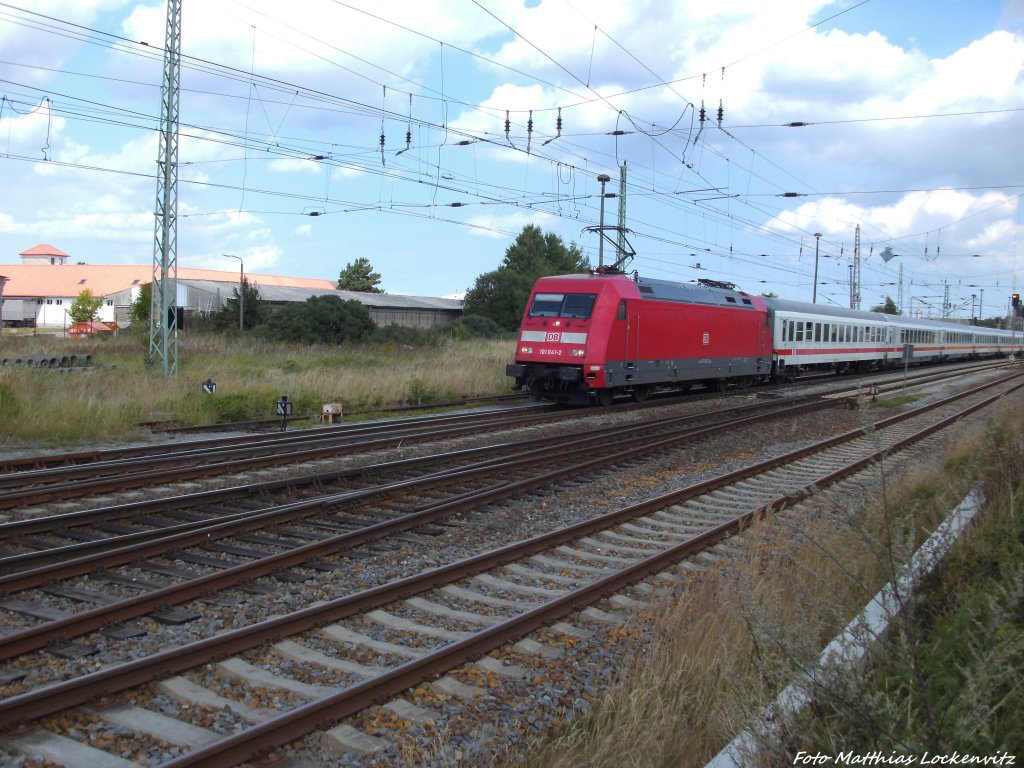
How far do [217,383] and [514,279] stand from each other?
5005cm

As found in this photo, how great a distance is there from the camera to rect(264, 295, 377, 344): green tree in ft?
133

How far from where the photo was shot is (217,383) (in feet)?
63.6

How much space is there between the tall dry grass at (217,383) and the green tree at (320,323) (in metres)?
9.05

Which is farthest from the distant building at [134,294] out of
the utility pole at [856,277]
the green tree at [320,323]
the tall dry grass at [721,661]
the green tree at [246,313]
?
the tall dry grass at [721,661]

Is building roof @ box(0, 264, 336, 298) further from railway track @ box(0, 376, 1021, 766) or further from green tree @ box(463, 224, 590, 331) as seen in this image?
railway track @ box(0, 376, 1021, 766)

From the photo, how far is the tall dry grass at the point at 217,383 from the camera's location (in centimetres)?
1469

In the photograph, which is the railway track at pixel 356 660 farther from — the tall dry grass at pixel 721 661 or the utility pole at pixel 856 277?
the utility pole at pixel 856 277

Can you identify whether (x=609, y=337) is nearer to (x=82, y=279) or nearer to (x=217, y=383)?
(x=217, y=383)

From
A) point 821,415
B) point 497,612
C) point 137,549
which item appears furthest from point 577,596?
point 821,415

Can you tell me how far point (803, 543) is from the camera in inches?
286

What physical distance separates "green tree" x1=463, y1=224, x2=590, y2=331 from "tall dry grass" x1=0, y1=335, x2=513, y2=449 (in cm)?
3356

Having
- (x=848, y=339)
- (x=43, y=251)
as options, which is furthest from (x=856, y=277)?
(x=43, y=251)

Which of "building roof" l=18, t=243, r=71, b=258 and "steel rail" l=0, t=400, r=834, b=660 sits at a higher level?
"building roof" l=18, t=243, r=71, b=258

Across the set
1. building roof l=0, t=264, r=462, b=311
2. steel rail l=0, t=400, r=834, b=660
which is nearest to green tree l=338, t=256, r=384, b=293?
building roof l=0, t=264, r=462, b=311
